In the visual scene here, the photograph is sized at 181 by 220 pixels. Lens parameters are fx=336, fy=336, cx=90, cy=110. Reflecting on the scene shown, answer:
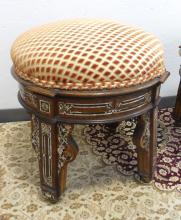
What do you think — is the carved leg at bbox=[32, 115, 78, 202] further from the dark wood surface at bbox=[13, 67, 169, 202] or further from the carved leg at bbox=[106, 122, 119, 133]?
the carved leg at bbox=[106, 122, 119, 133]

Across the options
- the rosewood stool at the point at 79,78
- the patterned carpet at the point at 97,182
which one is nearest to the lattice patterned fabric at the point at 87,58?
the rosewood stool at the point at 79,78

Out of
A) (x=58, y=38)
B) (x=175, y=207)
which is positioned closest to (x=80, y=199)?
(x=175, y=207)

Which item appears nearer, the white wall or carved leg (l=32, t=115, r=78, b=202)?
carved leg (l=32, t=115, r=78, b=202)

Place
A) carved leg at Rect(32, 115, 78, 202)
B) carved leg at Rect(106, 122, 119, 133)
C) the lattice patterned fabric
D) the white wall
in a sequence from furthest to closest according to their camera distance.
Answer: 1. carved leg at Rect(106, 122, 119, 133)
2. the white wall
3. carved leg at Rect(32, 115, 78, 202)
4. the lattice patterned fabric

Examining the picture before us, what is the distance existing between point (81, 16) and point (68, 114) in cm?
66

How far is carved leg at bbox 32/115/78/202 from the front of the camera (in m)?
0.95

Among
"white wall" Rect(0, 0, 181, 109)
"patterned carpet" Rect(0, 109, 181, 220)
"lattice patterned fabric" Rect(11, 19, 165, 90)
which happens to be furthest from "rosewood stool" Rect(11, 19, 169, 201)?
"white wall" Rect(0, 0, 181, 109)

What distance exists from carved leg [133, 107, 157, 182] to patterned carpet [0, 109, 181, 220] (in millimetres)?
57

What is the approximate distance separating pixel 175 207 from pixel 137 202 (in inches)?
4.7

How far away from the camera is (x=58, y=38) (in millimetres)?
906

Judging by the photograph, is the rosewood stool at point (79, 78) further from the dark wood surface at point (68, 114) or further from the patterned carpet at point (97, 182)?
the patterned carpet at point (97, 182)

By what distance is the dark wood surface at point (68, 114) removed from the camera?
0.88 metres

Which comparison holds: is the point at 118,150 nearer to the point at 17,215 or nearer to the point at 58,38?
the point at 17,215

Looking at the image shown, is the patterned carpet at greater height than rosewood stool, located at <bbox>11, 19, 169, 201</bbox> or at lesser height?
lesser
